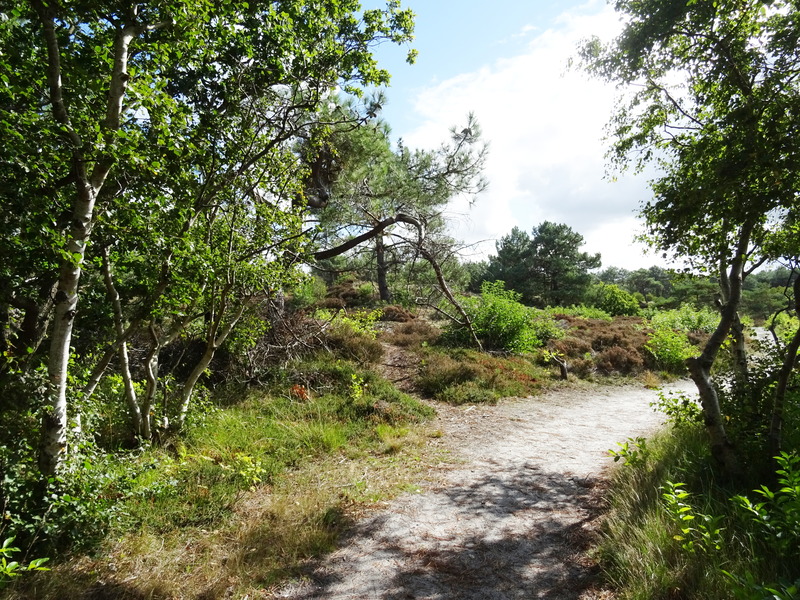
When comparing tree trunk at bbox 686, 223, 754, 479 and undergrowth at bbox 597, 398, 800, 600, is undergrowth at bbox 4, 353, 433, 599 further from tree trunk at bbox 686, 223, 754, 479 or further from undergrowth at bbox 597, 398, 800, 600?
tree trunk at bbox 686, 223, 754, 479

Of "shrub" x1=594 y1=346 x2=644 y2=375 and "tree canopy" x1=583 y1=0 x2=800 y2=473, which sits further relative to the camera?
"shrub" x1=594 y1=346 x2=644 y2=375

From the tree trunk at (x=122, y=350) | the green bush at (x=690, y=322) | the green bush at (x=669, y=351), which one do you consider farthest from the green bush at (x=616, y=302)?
the tree trunk at (x=122, y=350)

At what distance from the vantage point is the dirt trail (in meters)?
3.11

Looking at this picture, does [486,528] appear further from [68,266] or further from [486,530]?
[68,266]

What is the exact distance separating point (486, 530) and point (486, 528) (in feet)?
0.14

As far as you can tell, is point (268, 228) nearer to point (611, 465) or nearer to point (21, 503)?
point (21, 503)

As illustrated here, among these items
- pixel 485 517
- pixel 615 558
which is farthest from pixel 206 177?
pixel 615 558

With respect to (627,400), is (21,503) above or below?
above

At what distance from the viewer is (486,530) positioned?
3.97m

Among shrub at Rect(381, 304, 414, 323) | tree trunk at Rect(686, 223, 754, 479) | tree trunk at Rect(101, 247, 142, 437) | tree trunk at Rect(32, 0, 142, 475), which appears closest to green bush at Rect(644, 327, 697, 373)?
shrub at Rect(381, 304, 414, 323)

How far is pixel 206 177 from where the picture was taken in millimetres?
4539

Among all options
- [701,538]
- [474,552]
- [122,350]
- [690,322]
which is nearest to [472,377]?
[474,552]

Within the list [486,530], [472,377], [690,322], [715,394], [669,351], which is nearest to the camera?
[715,394]

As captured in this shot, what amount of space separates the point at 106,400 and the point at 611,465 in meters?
7.03
